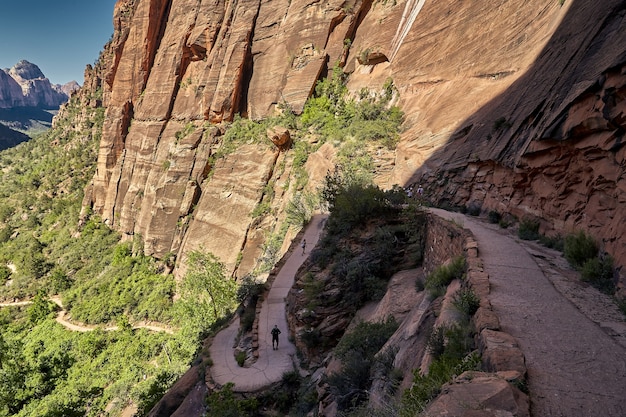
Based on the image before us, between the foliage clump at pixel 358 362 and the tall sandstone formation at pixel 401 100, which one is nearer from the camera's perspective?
the foliage clump at pixel 358 362

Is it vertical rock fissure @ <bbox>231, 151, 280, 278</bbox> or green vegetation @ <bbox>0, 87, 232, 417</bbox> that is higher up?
vertical rock fissure @ <bbox>231, 151, 280, 278</bbox>

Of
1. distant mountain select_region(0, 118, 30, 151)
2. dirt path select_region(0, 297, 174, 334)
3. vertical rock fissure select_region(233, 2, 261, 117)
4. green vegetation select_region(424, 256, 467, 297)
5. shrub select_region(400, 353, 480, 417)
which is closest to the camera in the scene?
shrub select_region(400, 353, 480, 417)

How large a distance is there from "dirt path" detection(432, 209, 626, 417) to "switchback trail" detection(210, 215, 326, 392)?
7159 mm

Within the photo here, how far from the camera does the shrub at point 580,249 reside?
574 centimetres

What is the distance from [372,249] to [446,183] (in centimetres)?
480

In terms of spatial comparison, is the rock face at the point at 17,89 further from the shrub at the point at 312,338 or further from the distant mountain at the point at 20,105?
the shrub at the point at 312,338

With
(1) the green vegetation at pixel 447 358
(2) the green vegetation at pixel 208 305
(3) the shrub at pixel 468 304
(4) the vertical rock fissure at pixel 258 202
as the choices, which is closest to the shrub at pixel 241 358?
(2) the green vegetation at pixel 208 305

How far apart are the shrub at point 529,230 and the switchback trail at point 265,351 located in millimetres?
7368

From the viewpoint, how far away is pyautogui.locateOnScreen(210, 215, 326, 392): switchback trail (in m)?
9.95

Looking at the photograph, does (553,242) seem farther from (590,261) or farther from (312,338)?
(312,338)

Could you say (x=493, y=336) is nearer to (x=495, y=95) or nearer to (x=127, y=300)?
(x=495, y=95)

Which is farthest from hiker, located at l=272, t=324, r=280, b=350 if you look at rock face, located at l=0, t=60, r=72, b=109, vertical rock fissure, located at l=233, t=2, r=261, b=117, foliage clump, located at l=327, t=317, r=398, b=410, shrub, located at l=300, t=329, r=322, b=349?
Answer: rock face, located at l=0, t=60, r=72, b=109

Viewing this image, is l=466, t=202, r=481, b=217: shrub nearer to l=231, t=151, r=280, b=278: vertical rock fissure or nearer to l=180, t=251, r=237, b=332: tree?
l=180, t=251, r=237, b=332: tree

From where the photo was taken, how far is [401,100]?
861 inches
